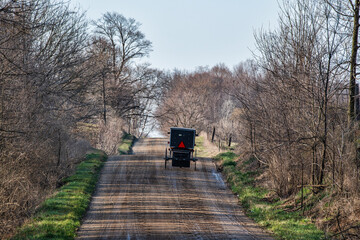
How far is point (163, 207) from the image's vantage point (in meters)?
16.2

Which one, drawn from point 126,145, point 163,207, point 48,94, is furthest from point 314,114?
point 126,145

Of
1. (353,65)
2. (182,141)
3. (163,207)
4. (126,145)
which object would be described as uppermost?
(353,65)

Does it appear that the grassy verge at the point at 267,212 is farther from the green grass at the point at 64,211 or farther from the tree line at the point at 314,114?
the green grass at the point at 64,211

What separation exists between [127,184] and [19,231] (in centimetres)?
911

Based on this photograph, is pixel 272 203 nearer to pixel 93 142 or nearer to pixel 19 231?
pixel 19 231

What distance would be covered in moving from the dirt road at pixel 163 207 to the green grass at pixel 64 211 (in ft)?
1.29

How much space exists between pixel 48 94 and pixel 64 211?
14.7 metres

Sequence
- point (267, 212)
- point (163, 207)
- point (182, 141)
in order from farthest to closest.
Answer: point (182, 141) < point (163, 207) < point (267, 212)

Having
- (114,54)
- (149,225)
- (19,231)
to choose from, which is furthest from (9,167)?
(114,54)

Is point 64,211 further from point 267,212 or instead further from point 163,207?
point 267,212

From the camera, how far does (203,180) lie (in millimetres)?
22812

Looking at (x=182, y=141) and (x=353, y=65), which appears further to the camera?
(x=182, y=141)

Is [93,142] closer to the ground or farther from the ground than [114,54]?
closer to the ground

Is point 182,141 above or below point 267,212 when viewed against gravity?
above
